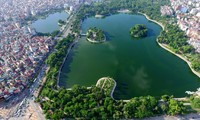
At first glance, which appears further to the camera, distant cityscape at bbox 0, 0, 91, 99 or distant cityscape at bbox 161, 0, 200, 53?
distant cityscape at bbox 161, 0, 200, 53

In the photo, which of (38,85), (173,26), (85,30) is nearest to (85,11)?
(85,30)

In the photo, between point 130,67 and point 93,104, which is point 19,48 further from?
point 93,104

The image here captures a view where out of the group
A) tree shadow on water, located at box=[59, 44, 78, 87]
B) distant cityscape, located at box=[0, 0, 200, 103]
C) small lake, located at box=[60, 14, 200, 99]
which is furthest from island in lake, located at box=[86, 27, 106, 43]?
distant cityscape, located at box=[0, 0, 200, 103]

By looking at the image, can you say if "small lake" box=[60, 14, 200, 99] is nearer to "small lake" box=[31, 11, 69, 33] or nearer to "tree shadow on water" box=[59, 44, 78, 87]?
"tree shadow on water" box=[59, 44, 78, 87]

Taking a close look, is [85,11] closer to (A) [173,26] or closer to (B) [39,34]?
(B) [39,34]

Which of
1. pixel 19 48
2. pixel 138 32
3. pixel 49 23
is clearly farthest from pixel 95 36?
pixel 49 23

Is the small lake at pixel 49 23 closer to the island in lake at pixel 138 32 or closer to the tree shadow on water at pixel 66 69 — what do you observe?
the tree shadow on water at pixel 66 69
